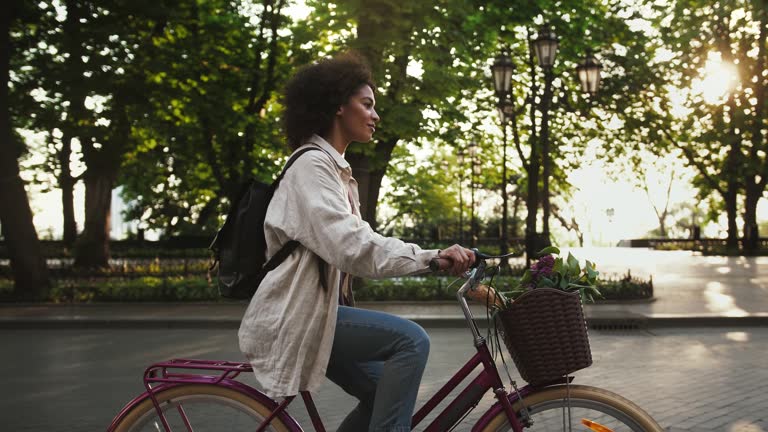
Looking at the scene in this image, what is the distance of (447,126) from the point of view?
1894 centimetres

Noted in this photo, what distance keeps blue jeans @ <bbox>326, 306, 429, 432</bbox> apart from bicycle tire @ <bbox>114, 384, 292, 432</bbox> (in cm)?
30

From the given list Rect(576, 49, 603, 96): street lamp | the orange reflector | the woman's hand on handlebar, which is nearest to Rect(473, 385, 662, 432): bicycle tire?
the orange reflector

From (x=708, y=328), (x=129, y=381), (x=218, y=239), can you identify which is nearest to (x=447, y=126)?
(x=708, y=328)

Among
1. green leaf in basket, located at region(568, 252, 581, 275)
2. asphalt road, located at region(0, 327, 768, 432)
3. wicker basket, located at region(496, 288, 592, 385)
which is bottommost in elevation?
asphalt road, located at region(0, 327, 768, 432)

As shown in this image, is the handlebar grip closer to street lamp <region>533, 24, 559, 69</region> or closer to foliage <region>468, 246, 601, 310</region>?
foliage <region>468, 246, 601, 310</region>

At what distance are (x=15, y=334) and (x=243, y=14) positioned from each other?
14.6 metres

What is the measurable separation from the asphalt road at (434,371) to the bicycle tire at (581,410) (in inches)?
105

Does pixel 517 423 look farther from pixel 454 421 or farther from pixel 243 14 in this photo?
pixel 243 14

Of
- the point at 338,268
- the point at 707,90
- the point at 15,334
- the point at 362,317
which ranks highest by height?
the point at 707,90

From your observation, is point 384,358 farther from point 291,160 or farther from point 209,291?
point 209,291

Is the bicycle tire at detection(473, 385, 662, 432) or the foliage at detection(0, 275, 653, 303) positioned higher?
the bicycle tire at detection(473, 385, 662, 432)

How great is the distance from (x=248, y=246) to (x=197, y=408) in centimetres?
61

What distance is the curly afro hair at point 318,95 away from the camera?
2986 mm

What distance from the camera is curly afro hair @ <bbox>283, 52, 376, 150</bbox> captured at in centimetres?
299
